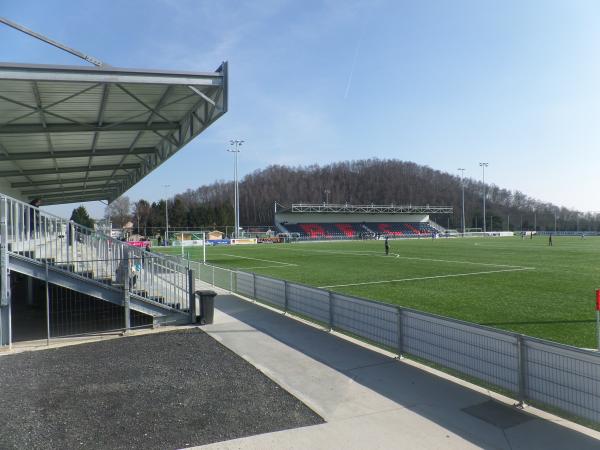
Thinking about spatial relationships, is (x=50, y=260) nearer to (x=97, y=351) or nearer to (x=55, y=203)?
(x=97, y=351)

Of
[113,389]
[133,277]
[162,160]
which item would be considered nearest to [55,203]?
[162,160]

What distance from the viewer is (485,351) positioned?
6152 mm

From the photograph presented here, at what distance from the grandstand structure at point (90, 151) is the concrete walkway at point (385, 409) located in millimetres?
3975

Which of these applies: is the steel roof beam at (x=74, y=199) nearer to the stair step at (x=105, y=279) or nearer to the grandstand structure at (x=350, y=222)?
the stair step at (x=105, y=279)

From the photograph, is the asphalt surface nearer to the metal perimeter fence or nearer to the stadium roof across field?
the metal perimeter fence

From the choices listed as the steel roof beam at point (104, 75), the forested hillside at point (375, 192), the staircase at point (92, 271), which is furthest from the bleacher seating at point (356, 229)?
the steel roof beam at point (104, 75)

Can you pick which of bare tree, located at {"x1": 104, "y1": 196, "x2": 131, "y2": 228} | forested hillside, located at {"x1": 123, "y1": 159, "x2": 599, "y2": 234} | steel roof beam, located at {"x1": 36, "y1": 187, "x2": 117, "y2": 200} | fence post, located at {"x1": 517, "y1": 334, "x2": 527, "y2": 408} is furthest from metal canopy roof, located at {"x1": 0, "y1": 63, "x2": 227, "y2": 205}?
forested hillside, located at {"x1": 123, "y1": 159, "x2": 599, "y2": 234}

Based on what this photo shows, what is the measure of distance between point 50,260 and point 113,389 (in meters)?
5.31

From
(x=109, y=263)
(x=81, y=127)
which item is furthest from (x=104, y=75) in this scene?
(x=109, y=263)

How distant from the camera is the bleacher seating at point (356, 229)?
87188 mm

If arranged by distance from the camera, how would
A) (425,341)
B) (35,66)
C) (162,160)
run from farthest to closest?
(162,160)
(35,66)
(425,341)

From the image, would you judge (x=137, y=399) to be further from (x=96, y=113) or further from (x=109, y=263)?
(x=96, y=113)

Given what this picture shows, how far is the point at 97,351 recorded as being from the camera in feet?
29.0

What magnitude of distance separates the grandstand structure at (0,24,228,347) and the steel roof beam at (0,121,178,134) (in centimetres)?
3
